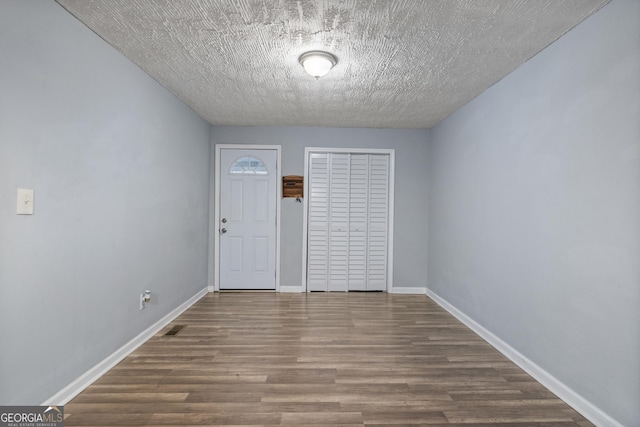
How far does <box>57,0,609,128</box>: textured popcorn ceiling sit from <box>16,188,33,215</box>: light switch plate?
1.13m

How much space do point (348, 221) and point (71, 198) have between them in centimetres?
316

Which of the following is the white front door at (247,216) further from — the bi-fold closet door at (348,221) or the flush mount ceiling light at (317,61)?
the flush mount ceiling light at (317,61)

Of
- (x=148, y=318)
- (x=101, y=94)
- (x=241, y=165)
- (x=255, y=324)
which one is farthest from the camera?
(x=241, y=165)

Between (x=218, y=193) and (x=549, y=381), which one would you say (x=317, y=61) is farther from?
(x=549, y=381)

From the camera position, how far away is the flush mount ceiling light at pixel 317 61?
7.13ft

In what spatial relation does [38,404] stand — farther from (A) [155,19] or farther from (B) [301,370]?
(A) [155,19]

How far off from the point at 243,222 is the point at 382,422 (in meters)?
3.12

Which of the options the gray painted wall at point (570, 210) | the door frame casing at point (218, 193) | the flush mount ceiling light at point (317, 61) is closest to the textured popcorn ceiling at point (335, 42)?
the flush mount ceiling light at point (317, 61)

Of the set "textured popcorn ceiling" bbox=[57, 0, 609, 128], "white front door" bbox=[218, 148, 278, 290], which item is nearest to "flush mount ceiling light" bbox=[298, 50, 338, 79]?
"textured popcorn ceiling" bbox=[57, 0, 609, 128]

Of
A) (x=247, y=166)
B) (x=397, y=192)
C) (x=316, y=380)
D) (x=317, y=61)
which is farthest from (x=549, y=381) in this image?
(x=247, y=166)

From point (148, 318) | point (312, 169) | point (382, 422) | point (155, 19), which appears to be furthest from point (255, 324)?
point (155, 19)

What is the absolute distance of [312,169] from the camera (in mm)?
4207

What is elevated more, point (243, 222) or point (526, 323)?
point (243, 222)

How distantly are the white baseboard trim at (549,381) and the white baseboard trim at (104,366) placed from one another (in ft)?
10.3
